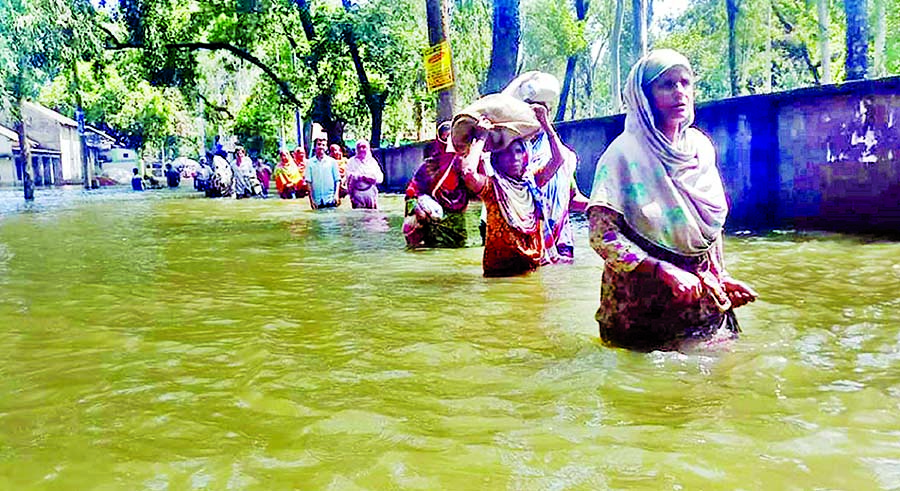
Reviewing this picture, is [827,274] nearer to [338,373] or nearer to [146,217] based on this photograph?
[338,373]

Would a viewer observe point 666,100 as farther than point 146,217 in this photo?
No

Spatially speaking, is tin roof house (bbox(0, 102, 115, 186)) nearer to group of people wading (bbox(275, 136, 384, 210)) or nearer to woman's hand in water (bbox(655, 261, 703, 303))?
group of people wading (bbox(275, 136, 384, 210))

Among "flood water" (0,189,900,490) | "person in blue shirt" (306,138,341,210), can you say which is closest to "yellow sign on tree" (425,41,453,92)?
"flood water" (0,189,900,490)

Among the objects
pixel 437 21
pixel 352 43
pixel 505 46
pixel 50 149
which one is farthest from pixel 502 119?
pixel 50 149

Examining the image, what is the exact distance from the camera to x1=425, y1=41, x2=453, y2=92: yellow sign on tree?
11.6m

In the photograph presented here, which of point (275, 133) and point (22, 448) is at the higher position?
point (275, 133)

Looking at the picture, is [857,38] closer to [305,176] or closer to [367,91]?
[305,176]

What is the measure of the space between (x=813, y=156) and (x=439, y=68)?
17.0ft

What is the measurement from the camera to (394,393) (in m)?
3.30

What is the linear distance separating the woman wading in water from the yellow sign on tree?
8032 millimetres

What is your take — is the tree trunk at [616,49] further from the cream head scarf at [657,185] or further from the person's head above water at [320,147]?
the cream head scarf at [657,185]

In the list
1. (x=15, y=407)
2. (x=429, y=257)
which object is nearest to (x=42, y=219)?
(x=429, y=257)

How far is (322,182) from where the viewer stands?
58.3 feet

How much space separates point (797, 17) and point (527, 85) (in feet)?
88.0
